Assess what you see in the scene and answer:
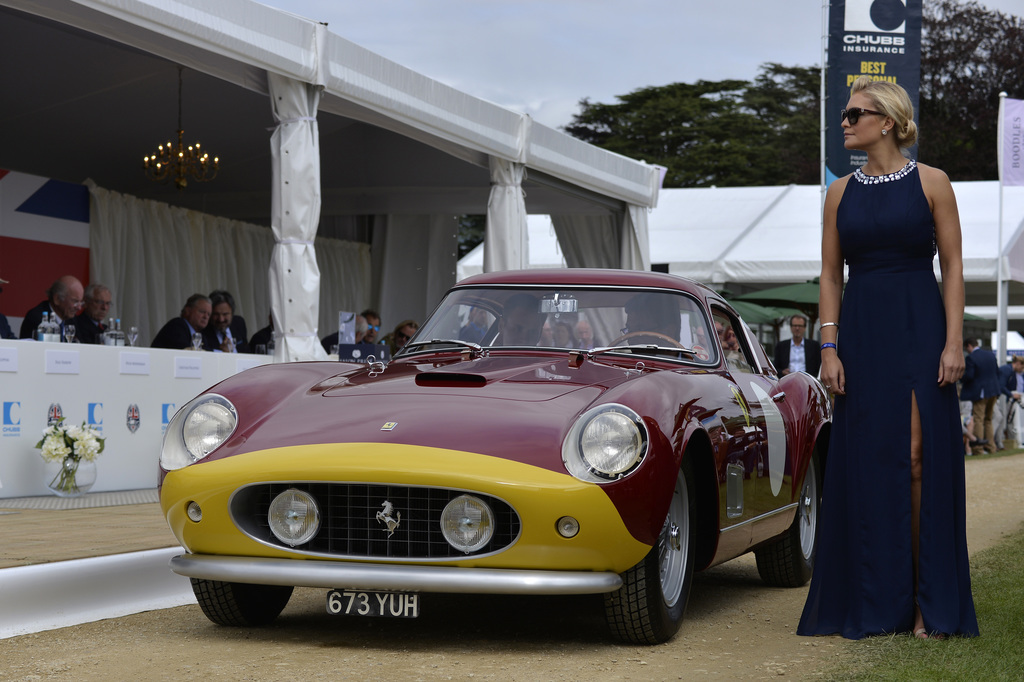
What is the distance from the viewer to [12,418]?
8.20 meters

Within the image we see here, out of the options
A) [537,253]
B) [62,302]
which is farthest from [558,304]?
[537,253]

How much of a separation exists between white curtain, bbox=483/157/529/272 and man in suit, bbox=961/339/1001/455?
990 cm

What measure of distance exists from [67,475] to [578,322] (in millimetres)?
4405

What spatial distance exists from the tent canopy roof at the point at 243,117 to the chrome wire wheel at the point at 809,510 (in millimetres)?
5623

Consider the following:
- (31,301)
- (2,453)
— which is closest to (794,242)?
(31,301)

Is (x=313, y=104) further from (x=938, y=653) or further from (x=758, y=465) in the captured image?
(x=938, y=653)

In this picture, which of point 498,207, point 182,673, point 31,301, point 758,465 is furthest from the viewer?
point 31,301

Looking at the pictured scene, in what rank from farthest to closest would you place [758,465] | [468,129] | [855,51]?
[855,51], [468,129], [758,465]

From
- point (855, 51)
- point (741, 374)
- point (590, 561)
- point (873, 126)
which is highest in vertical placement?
point (855, 51)

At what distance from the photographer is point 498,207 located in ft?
45.6

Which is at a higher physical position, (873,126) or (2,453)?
(873,126)

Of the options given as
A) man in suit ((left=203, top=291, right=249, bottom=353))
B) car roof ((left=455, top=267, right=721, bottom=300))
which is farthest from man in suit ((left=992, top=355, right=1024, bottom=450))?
car roof ((left=455, top=267, right=721, bottom=300))

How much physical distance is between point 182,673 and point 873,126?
3072 millimetres

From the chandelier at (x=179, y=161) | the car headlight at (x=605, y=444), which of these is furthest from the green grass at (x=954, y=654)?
the chandelier at (x=179, y=161)
